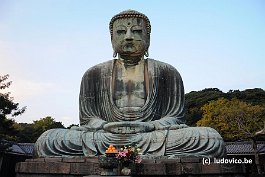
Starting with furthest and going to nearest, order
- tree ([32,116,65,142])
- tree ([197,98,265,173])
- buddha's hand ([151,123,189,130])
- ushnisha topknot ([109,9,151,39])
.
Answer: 1. tree ([32,116,65,142])
2. tree ([197,98,265,173])
3. ushnisha topknot ([109,9,151,39])
4. buddha's hand ([151,123,189,130])

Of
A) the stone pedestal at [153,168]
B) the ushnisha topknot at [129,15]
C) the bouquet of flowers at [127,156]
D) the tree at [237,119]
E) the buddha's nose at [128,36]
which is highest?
the ushnisha topknot at [129,15]

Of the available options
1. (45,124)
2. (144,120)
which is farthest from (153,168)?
(45,124)

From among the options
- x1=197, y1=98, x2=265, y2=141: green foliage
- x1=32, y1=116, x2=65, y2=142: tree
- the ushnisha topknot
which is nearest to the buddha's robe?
the ushnisha topknot

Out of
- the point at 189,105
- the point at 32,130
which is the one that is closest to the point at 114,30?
the point at 32,130

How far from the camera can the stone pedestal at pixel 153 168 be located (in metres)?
5.71

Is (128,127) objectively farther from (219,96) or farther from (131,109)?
(219,96)

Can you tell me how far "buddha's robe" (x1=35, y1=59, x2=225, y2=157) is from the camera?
6.69 meters

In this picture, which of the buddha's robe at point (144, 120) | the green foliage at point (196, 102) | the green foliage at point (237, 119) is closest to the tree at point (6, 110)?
the buddha's robe at point (144, 120)

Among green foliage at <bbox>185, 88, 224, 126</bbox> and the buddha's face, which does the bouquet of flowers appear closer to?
the buddha's face

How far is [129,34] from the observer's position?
866 centimetres

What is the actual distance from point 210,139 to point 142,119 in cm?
201

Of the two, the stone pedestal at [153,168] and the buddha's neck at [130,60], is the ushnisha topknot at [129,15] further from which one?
the stone pedestal at [153,168]

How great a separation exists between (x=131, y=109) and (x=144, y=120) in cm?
53

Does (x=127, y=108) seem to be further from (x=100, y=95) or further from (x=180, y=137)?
(x=180, y=137)
